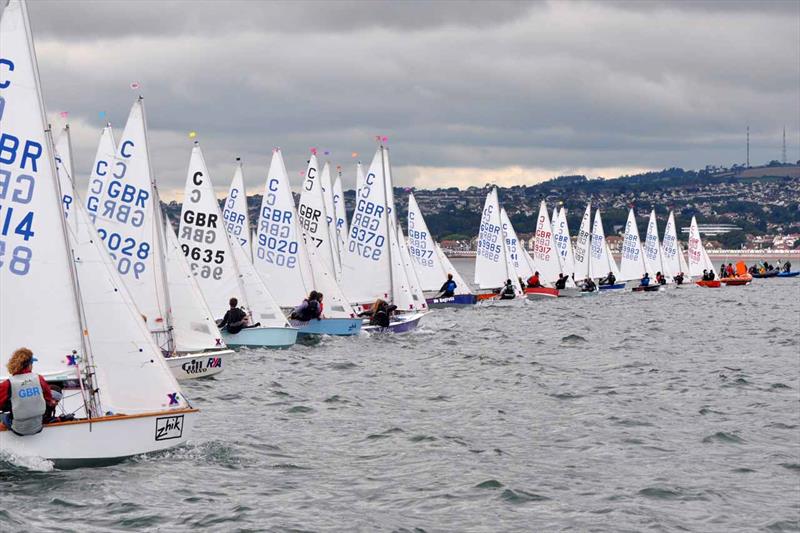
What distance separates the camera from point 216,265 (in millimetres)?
28875

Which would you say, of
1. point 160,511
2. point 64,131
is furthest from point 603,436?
point 64,131

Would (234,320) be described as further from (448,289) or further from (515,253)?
(515,253)

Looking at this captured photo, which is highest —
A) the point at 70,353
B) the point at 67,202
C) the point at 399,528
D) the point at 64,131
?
the point at 64,131

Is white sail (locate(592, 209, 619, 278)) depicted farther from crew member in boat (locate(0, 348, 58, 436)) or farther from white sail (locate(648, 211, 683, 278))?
crew member in boat (locate(0, 348, 58, 436))

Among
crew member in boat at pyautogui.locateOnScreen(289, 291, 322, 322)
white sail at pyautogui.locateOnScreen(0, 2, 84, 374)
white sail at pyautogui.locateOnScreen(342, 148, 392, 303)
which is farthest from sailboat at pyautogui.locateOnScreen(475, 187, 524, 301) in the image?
white sail at pyautogui.locateOnScreen(0, 2, 84, 374)

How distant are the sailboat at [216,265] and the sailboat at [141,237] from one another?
14.4 ft

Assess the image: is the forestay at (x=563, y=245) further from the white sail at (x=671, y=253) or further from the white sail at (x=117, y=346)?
the white sail at (x=117, y=346)

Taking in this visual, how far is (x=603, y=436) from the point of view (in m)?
17.5

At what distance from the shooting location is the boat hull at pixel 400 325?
107ft

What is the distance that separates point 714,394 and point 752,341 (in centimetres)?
1318

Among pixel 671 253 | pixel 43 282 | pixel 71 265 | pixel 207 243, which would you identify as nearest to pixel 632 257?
pixel 671 253

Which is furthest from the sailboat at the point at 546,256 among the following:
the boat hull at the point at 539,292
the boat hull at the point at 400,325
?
the boat hull at the point at 400,325

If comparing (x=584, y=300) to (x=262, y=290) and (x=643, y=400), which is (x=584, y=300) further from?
(x=643, y=400)

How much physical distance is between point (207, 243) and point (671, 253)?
208ft
